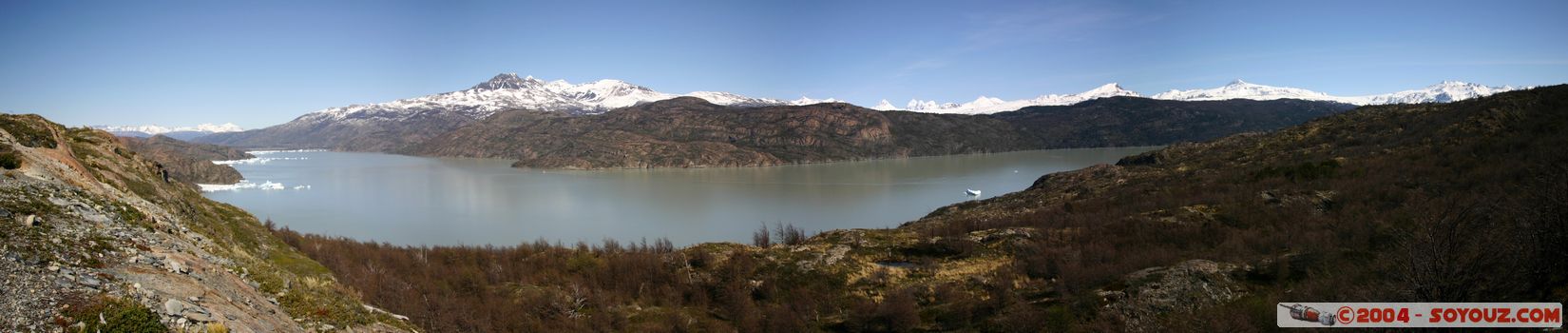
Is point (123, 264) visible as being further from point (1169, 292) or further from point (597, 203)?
point (597, 203)

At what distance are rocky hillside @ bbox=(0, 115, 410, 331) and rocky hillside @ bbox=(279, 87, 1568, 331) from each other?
3.17 meters

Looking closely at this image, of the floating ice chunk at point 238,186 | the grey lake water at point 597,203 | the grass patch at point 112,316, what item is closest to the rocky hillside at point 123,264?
the grass patch at point 112,316

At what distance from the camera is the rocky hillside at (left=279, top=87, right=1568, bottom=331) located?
26.5 ft

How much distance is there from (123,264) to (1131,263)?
18.9m

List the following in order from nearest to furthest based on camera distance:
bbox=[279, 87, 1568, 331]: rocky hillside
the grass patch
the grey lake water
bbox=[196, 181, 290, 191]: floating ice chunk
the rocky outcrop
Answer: the grass patch
bbox=[279, 87, 1568, 331]: rocky hillside
the rocky outcrop
the grey lake water
bbox=[196, 181, 290, 191]: floating ice chunk

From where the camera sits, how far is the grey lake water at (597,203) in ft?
180

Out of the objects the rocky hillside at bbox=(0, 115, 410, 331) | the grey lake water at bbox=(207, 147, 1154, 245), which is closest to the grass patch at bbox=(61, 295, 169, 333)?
the rocky hillside at bbox=(0, 115, 410, 331)

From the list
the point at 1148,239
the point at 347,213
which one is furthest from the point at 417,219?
the point at 1148,239

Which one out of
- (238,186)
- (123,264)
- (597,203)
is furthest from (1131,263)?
(238,186)

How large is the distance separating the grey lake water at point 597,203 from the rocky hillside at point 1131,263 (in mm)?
26238

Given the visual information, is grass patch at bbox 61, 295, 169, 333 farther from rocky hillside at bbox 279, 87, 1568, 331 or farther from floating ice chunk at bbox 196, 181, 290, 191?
floating ice chunk at bbox 196, 181, 290, 191

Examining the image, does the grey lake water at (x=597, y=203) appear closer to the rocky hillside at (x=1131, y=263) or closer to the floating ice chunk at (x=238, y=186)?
the floating ice chunk at (x=238, y=186)

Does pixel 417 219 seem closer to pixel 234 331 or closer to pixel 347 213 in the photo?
pixel 347 213

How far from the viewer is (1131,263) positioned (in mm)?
16250
